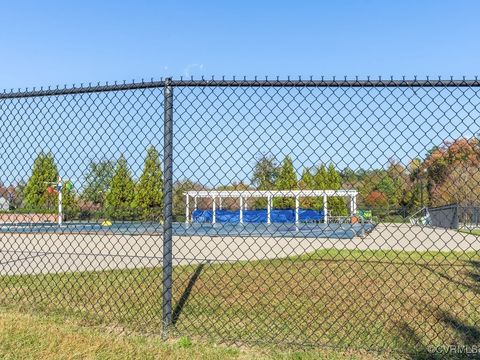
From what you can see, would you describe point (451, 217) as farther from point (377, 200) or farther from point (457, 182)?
point (377, 200)

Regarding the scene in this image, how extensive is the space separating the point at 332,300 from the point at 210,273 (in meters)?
2.14

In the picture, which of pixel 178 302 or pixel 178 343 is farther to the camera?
pixel 178 302

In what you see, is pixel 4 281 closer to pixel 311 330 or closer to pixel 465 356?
pixel 311 330

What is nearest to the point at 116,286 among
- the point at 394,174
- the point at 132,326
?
the point at 132,326

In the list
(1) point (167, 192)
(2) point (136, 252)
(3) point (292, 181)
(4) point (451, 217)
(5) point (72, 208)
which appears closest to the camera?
(1) point (167, 192)

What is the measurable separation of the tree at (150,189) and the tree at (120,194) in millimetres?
118

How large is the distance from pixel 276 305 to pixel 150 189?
2426 mm

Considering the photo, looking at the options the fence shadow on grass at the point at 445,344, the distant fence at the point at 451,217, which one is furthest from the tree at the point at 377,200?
the distant fence at the point at 451,217

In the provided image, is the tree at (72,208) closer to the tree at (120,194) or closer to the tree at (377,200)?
the tree at (120,194)

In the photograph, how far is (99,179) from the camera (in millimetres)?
5172

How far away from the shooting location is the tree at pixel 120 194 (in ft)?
16.9

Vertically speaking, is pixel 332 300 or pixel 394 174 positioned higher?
pixel 394 174

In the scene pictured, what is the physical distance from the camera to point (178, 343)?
3098 millimetres

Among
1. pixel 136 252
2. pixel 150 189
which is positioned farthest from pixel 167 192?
pixel 136 252
